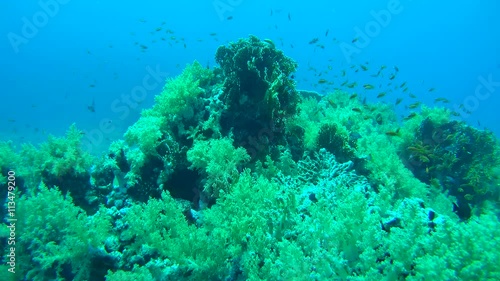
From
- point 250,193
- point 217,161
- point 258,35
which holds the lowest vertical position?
point 250,193

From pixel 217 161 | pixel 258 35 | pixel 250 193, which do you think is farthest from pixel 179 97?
pixel 258 35

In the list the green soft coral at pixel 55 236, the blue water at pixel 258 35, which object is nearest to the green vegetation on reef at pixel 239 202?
the green soft coral at pixel 55 236

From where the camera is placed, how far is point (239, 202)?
3988 millimetres

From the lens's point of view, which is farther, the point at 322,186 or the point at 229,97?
the point at 229,97

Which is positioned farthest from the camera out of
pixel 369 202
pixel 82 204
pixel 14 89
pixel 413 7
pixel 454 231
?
pixel 413 7

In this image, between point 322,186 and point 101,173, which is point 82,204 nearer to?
point 101,173

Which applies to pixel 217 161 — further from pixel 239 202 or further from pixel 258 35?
Answer: pixel 258 35

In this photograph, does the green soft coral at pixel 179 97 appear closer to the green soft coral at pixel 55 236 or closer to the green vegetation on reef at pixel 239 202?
the green vegetation on reef at pixel 239 202

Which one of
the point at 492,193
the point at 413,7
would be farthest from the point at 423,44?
the point at 492,193

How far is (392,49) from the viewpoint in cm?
16788

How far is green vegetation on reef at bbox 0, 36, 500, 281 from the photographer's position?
2771 millimetres

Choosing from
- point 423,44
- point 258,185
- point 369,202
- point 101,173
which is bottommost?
point 369,202

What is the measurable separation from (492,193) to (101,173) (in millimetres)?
10159

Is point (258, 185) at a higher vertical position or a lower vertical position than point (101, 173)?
lower
